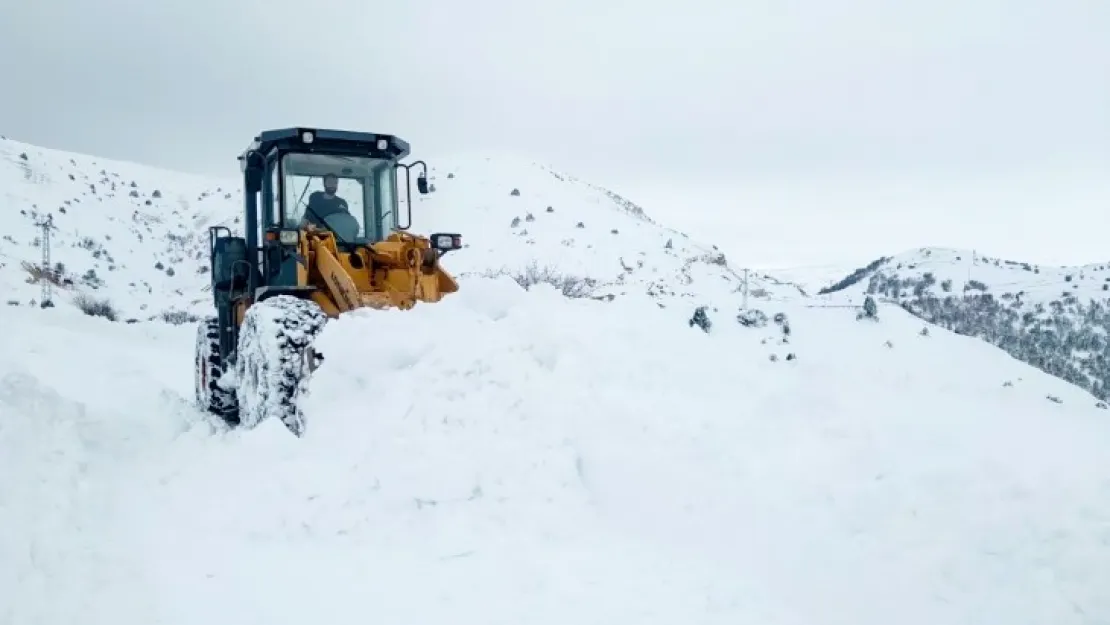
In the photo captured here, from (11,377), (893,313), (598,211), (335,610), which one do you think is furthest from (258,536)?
(598,211)

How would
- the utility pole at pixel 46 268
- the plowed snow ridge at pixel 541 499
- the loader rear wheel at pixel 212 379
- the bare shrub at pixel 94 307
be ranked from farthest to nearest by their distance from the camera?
the bare shrub at pixel 94 307, the utility pole at pixel 46 268, the loader rear wheel at pixel 212 379, the plowed snow ridge at pixel 541 499

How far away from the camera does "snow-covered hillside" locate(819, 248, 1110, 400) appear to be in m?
17.1

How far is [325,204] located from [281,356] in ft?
8.07

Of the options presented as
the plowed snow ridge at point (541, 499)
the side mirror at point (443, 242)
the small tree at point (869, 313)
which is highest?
the side mirror at point (443, 242)

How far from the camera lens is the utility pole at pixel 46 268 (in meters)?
19.1

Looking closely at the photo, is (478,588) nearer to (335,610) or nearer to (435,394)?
(335,610)

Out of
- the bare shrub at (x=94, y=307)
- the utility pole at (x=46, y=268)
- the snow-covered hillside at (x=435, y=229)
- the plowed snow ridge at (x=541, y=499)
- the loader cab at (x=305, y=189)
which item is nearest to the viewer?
the plowed snow ridge at (x=541, y=499)

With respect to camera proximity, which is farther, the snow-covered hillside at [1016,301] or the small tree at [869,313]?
the snow-covered hillside at [1016,301]

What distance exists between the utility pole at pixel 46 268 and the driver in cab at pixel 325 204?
12887 mm

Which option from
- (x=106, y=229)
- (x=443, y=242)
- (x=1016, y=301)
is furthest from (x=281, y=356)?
(x=106, y=229)

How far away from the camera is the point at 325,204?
8.22m

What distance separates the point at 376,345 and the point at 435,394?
707 millimetres

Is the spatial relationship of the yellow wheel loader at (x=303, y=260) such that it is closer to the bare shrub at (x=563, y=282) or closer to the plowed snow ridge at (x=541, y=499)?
the plowed snow ridge at (x=541, y=499)

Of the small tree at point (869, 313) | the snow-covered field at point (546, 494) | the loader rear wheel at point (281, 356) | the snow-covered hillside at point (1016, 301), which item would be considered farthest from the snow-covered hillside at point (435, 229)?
the snow-covered field at point (546, 494)
